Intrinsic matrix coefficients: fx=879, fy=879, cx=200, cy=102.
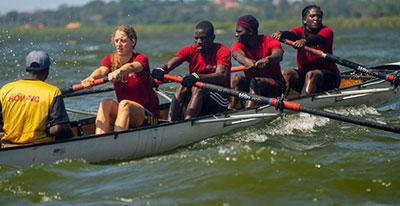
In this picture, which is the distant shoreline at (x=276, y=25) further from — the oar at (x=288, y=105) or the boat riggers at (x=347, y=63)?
the oar at (x=288, y=105)

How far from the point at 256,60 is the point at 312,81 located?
1.41 m

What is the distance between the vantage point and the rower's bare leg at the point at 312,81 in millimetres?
14922

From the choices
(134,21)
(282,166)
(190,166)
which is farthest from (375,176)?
(134,21)

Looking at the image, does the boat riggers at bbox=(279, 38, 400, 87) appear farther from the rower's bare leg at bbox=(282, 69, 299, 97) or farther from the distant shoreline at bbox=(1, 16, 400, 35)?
the distant shoreline at bbox=(1, 16, 400, 35)

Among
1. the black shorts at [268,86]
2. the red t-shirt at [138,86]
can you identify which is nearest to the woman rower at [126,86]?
the red t-shirt at [138,86]

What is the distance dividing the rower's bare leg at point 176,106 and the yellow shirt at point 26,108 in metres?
2.54

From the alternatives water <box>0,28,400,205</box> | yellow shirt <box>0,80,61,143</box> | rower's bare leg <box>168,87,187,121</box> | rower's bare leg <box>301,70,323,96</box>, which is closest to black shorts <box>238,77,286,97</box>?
rower's bare leg <box>301,70,323,96</box>

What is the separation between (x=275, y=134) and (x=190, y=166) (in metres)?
3.21

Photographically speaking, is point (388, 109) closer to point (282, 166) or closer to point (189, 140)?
point (189, 140)

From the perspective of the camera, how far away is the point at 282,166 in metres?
10.7

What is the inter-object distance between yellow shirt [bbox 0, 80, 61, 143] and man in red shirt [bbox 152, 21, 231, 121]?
2.55 meters

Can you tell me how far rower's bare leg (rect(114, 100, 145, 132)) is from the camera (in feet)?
37.8

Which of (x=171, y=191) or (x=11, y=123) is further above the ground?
(x=11, y=123)

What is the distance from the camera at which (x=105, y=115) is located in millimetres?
11625
